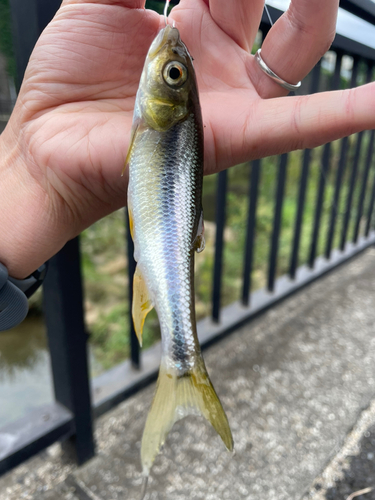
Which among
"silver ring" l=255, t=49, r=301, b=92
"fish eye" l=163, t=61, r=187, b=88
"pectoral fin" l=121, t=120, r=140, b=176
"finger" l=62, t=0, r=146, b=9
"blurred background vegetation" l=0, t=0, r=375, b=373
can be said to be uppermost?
"finger" l=62, t=0, r=146, b=9

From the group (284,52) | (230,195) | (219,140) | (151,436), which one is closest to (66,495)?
(151,436)

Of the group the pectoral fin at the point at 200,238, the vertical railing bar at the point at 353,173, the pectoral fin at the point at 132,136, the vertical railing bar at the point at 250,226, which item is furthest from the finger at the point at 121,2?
the vertical railing bar at the point at 353,173

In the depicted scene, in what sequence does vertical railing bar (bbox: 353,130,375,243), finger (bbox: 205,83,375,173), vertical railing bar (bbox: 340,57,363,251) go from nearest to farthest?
finger (bbox: 205,83,375,173) → vertical railing bar (bbox: 340,57,363,251) → vertical railing bar (bbox: 353,130,375,243)

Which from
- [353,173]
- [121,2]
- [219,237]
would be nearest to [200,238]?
[121,2]

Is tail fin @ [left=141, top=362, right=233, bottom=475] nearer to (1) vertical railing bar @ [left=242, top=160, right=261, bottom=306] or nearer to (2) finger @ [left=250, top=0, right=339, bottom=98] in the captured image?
(2) finger @ [left=250, top=0, right=339, bottom=98]

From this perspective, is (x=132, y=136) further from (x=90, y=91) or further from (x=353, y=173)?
(x=353, y=173)

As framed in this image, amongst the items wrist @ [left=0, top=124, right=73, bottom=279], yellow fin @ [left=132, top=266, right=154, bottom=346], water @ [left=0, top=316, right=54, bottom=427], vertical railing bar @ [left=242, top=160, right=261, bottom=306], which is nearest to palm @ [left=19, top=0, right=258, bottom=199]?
wrist @ [left=0, top=124, right=73, bottom=279]

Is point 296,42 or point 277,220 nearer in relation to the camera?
point 296,42

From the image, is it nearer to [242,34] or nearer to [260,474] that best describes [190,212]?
[242,34]
